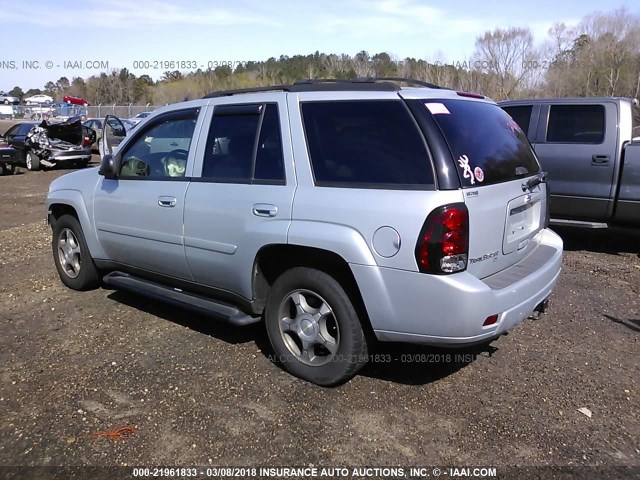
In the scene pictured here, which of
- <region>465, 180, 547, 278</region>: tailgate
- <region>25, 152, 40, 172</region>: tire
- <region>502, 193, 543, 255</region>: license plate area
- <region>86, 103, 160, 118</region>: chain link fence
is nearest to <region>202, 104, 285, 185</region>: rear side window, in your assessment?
<region>465, 180, 547, 278</region>: tailgate

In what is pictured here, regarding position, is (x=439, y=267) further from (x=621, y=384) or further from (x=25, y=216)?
(x=25, y=216)

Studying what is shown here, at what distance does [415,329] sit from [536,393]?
41.9 inches

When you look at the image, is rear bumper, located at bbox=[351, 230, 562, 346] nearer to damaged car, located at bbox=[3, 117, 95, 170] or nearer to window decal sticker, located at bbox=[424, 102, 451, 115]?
window decal sticker, located at bbox=[424, 102, 451, 115]

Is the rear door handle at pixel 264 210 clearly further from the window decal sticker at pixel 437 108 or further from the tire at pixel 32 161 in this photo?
the tire at pixel 32 161

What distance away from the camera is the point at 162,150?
452 cm

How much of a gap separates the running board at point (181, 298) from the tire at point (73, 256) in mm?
590

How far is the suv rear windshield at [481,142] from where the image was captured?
3.16 m

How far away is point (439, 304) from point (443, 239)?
36 cm

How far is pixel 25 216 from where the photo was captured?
9.96 meters

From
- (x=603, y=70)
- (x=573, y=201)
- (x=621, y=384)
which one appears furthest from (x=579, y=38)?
(x=621, y=384)

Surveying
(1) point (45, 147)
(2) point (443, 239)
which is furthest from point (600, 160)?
(1) point (45, 147)

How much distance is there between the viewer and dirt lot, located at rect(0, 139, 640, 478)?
2.93 meters

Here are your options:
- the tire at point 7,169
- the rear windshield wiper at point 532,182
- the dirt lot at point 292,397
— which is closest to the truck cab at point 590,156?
the dirt lot at point 292,397

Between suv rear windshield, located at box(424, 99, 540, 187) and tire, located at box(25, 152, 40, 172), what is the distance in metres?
17.7
